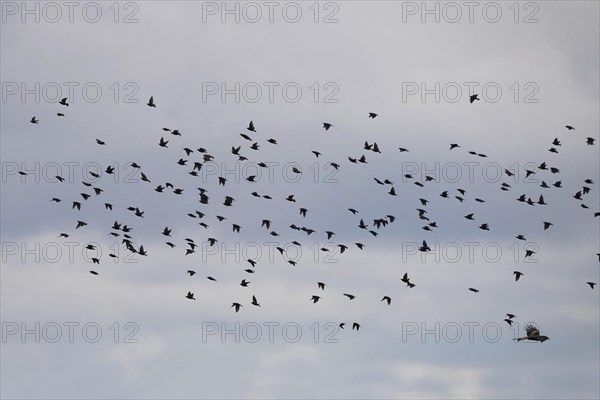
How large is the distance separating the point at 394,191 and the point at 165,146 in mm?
26905

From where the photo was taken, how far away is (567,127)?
192 m

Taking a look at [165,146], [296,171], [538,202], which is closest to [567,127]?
[538,202]

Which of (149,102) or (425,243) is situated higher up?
(149,102)

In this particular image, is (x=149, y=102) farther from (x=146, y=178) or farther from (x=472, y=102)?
(x=472, y=102)

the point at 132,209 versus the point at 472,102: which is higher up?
the point at 472,102

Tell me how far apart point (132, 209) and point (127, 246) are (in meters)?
4.30

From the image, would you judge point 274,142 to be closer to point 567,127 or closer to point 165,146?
point 165,146

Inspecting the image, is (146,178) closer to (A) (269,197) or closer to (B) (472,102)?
(A) (269,197)

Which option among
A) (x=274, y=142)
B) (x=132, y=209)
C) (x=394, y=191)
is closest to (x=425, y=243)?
(x=394, y=191)

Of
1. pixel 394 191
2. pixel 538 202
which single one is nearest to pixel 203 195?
pixel 394 191

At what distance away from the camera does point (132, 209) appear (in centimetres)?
19888

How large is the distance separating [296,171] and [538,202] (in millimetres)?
28563

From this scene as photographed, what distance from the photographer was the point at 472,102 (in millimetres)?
197250

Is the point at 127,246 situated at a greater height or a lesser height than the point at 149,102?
lesser
